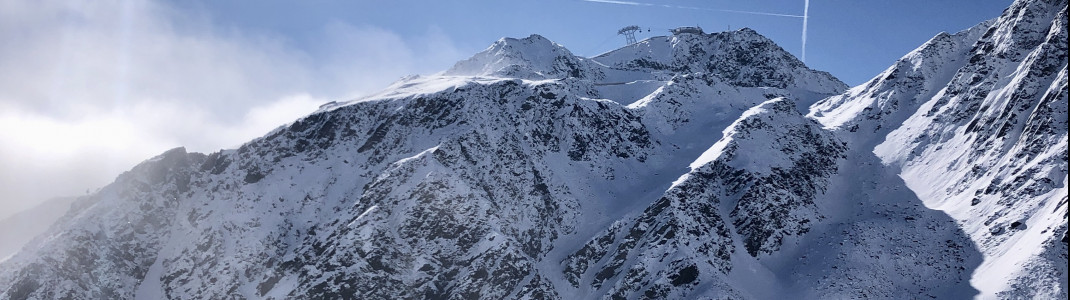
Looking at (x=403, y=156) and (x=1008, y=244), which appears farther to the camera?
(x=403, y=156)

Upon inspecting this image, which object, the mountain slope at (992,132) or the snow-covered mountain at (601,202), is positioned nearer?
the mountain slope at (992,132)

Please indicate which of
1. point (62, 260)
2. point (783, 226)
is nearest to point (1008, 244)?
point (783, 226)

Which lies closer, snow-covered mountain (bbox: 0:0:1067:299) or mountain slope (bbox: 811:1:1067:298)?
mountain slope (bbox: 811:1:1067:298)

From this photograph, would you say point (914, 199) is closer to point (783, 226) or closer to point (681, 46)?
point (783, 226)

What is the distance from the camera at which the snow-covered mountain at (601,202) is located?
89.0 m

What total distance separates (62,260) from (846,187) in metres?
107

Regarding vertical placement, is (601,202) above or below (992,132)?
above

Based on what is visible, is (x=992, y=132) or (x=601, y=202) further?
(x=601, y=202)

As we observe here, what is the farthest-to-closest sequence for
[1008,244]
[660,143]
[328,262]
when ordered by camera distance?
[660,143] → [328,262] → [1008,244]

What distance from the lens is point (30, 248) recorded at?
98.5 metres

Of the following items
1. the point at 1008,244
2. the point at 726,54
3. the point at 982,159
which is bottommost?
the point at 1008,244

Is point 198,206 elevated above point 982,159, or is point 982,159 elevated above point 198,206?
point 198,206

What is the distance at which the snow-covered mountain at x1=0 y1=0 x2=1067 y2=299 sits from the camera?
89.0 metres

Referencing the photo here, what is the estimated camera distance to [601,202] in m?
112
